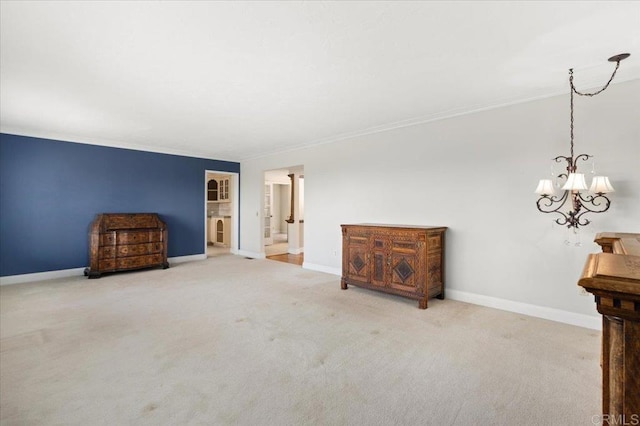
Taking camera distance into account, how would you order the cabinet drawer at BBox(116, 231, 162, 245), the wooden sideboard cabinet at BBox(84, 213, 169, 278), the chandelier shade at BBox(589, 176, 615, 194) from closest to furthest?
the chandelier shade at BBox(589, 176, 615, 194) < the wooden sideboard cabinet at BBox(84, 213, 169, 278) < the cabinet drawer at BBox(116, 231, 162, 245)

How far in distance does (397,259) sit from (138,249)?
456cm

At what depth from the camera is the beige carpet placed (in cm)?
178

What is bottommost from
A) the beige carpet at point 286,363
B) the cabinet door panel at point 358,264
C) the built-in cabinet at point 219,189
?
the beige carpet at point 286,363

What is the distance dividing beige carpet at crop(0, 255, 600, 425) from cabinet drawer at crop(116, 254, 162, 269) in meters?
1.38

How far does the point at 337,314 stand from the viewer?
3365 millimetres

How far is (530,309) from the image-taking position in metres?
3.32

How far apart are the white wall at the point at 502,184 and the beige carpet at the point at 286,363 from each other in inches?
18.3

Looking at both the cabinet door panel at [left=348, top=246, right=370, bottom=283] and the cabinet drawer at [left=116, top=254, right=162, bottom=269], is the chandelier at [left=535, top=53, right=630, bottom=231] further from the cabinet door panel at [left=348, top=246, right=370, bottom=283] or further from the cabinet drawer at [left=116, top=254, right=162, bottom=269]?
the cabinet drawer at [left=116, top=254, right=162, bottom=269]

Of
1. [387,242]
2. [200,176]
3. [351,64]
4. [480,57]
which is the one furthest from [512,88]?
[200,176]

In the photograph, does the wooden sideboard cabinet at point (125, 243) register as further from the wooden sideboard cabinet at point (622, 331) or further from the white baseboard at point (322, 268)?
the wooden sideboard cabinet at point (622, 331)

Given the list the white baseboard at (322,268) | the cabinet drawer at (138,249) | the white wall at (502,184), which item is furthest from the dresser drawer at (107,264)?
the white wall at (502,184)

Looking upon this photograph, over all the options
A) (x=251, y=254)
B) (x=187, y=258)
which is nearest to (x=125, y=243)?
(x=187, y=258)

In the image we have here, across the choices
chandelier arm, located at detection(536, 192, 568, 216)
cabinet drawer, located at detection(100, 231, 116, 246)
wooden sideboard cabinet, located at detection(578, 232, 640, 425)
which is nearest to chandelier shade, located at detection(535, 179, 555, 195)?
chandelier arm, located at detection(536, 192, 568, 216)

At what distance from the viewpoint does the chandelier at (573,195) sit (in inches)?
106
